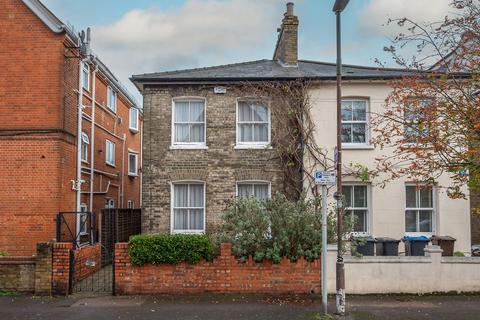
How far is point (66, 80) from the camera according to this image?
1594cm

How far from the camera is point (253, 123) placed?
53.9ft

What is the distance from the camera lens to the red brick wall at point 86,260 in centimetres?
1254

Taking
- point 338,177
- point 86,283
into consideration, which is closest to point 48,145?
point 86,283

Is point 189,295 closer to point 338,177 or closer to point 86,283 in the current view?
point 86,283

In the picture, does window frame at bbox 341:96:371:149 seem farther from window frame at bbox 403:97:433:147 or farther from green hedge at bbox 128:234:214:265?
green hedge at bbox 128:234:214:265

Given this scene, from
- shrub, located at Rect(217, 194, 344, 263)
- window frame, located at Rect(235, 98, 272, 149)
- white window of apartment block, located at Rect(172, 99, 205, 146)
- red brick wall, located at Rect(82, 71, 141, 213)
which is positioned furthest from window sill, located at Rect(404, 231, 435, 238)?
red brick wall, located at Rect(82, 71, 141, 213)

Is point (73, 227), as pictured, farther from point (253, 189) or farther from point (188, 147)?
point (253, 189)

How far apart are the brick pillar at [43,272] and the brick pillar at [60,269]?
101mm

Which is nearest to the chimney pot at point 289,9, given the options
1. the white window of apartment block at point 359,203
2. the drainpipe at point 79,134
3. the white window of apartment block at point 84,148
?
the white window of apartment block at point 359,203

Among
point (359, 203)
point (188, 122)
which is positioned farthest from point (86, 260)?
point (359, 203)

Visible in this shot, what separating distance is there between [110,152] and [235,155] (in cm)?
862

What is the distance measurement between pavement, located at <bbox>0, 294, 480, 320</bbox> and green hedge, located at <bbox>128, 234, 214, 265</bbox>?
89 cm

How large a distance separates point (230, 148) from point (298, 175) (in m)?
2.46

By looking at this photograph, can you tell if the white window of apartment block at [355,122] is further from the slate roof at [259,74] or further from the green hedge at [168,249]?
the green hedge at [168,249]
